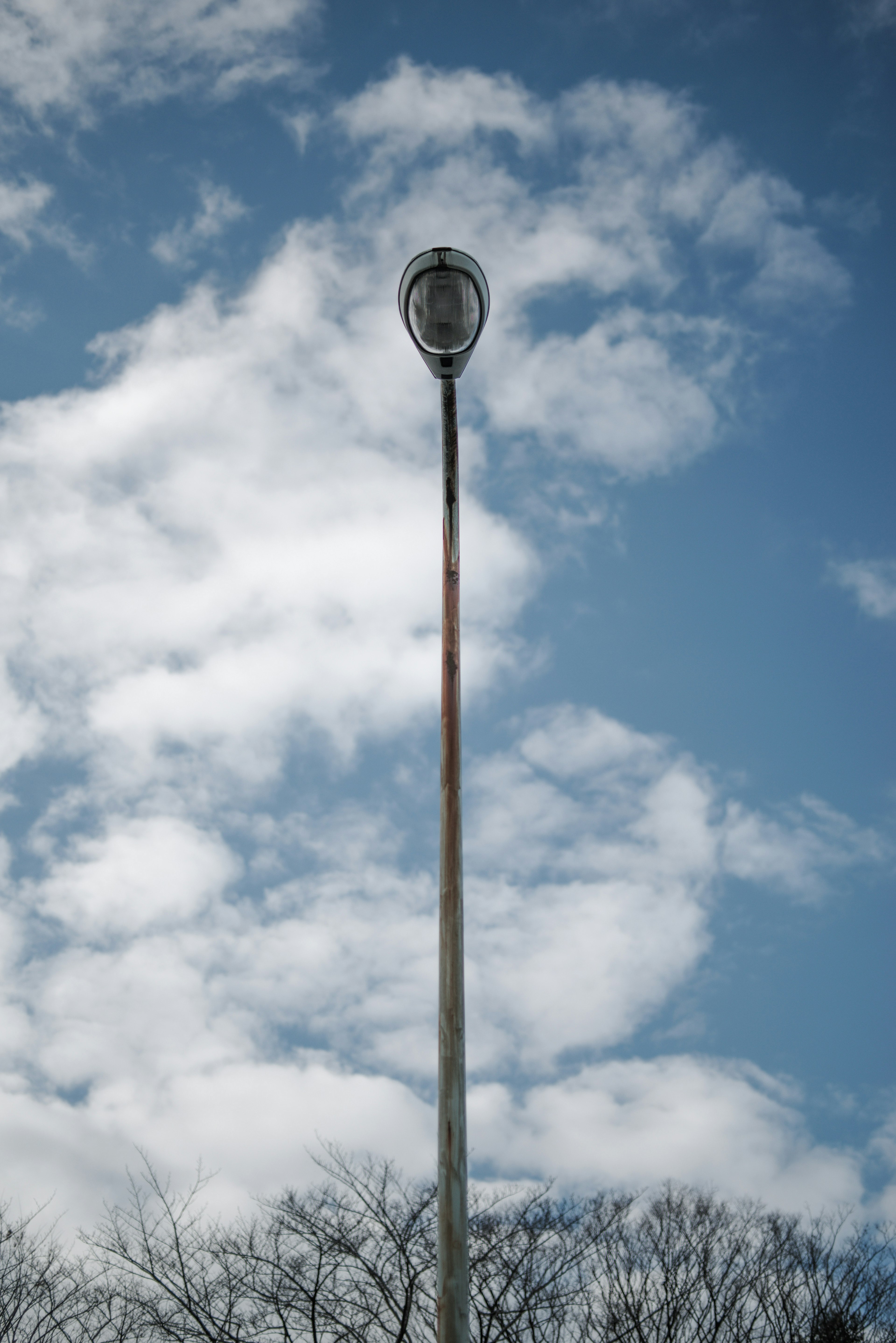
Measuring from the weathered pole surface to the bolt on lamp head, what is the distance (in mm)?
153

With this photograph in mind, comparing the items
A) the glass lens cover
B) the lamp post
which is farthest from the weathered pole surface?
the glass lens cover

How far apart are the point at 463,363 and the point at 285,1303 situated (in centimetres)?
1643

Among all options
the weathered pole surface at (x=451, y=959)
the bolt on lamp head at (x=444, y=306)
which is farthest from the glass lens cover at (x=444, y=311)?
the weathered pole surface at (x=451, y=959)

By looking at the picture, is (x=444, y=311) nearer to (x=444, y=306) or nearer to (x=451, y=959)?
(x=444, y=306)

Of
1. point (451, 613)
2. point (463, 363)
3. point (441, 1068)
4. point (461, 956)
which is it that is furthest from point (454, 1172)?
point (463, 363)

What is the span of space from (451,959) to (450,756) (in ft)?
3.01

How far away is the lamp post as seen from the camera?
11.3ft

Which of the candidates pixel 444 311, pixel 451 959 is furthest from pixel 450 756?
pixel 444 311

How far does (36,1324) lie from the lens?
1633cm

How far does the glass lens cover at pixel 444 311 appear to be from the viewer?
4727mm

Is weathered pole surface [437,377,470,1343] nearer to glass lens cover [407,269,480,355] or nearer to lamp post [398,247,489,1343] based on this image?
lamp post [398,247,489,1343]

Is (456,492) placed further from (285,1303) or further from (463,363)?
(285,1303)

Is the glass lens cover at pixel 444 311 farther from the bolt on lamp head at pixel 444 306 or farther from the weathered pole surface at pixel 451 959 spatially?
the weathered pole surface at pixel 451 959

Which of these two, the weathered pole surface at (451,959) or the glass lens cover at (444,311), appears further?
the glass lens cover at (444,311)
